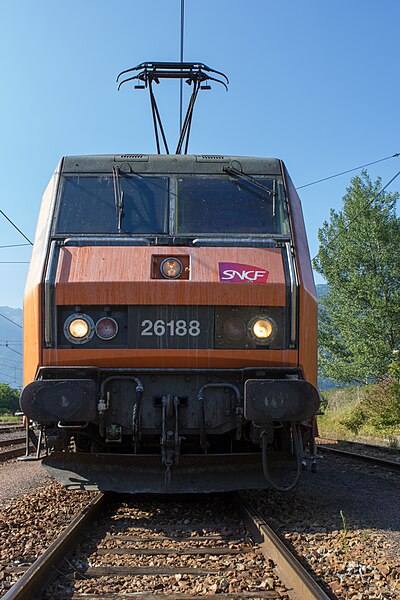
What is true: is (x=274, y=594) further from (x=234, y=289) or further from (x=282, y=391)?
(x=234, y=289)

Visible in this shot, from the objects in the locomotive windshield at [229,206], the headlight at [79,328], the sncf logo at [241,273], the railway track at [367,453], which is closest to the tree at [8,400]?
the railway track at [367,453]

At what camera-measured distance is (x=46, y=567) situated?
3.92 metres

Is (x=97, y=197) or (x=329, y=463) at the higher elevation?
(x=97, y=197)

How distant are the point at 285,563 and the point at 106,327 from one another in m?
2.42

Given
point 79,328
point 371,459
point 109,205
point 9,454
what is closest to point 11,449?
point 9,454

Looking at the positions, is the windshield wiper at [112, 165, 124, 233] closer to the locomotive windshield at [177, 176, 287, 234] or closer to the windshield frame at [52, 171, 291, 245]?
the windshield frame at [52, 171, 291, 245]

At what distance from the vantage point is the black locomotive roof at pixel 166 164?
6520 millimetres

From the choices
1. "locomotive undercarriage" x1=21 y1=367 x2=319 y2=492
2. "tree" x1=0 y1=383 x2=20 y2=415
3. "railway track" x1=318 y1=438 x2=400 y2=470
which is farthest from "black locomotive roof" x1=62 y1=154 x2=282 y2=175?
"tree" x1=0 y1=383 x2=20 y2=415

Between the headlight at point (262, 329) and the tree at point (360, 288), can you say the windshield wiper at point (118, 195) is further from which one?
the tree at point (360, 288)

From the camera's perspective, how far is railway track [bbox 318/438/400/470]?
1003cm

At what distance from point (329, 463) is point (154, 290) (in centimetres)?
600

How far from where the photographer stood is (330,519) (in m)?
5.54

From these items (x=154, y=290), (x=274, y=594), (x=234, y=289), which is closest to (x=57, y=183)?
(x=154, y=290)

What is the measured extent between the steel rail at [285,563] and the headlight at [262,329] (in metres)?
1.44
